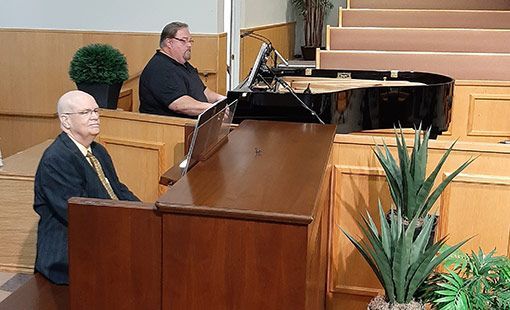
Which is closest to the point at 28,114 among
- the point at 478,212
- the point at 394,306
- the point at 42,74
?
the point at 42,74

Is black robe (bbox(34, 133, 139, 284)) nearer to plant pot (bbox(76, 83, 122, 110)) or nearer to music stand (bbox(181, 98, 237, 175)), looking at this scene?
music stand (bbox(181, 98, 237, 175))

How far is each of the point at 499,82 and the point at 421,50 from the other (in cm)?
125

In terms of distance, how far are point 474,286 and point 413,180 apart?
1.90ft

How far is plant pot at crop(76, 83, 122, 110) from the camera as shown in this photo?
15.9 feet

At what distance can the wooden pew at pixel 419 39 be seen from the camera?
7184mm

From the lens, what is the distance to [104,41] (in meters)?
7.06

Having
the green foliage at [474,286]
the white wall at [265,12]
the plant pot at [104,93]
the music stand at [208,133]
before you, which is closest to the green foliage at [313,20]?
the white wall at [265,12]

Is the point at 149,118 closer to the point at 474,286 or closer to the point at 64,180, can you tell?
the point at 64,180

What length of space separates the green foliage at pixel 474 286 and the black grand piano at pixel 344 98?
158cm

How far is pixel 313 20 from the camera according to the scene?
36.3 feet

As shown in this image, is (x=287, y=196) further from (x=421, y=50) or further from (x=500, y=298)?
(x=421, y=50)

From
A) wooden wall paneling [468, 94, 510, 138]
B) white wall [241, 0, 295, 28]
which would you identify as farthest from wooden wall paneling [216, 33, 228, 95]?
wooden wall paneling [468, 94, 510, 138]

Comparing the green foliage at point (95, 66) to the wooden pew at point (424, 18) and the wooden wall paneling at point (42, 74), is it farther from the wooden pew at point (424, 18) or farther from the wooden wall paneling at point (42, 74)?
the wooden pew at point (424, 18)

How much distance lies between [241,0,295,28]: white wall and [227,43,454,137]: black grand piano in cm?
269
